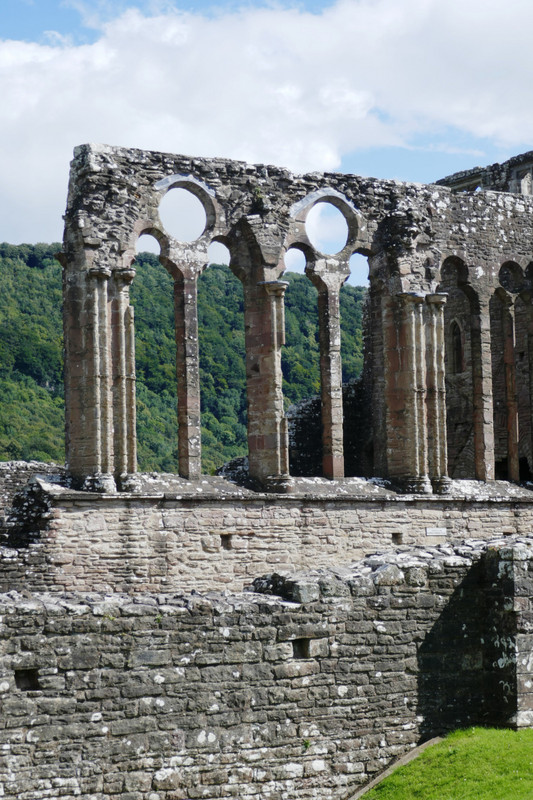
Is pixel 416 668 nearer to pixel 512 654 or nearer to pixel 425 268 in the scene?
pixel 512 654

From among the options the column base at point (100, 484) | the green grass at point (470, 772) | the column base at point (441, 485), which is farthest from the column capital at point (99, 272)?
the green grass at point (470, 772)

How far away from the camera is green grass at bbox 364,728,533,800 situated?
36.7ft

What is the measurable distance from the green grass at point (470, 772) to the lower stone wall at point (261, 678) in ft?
0.81

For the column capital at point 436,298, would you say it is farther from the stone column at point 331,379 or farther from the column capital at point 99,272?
the column capital at point 99,272

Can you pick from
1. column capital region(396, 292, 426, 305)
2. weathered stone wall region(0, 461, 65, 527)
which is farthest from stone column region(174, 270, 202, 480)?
column capital region(396, 292, 426, 305)

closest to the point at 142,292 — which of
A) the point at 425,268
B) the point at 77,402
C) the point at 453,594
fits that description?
the point at 425,268

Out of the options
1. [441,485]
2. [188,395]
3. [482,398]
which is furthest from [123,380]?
[482,398]

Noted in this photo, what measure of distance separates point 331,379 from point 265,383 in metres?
1.17

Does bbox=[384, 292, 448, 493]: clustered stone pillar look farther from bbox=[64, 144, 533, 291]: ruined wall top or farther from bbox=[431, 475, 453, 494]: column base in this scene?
bbox=[64, 144, 533, 291]: ruined wall top

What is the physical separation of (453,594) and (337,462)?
29.1 ft

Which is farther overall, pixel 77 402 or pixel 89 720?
pixel 77 402

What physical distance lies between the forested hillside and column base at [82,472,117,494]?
54.1 ft

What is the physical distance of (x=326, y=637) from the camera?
11805 mm

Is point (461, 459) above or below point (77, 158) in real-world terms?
below
